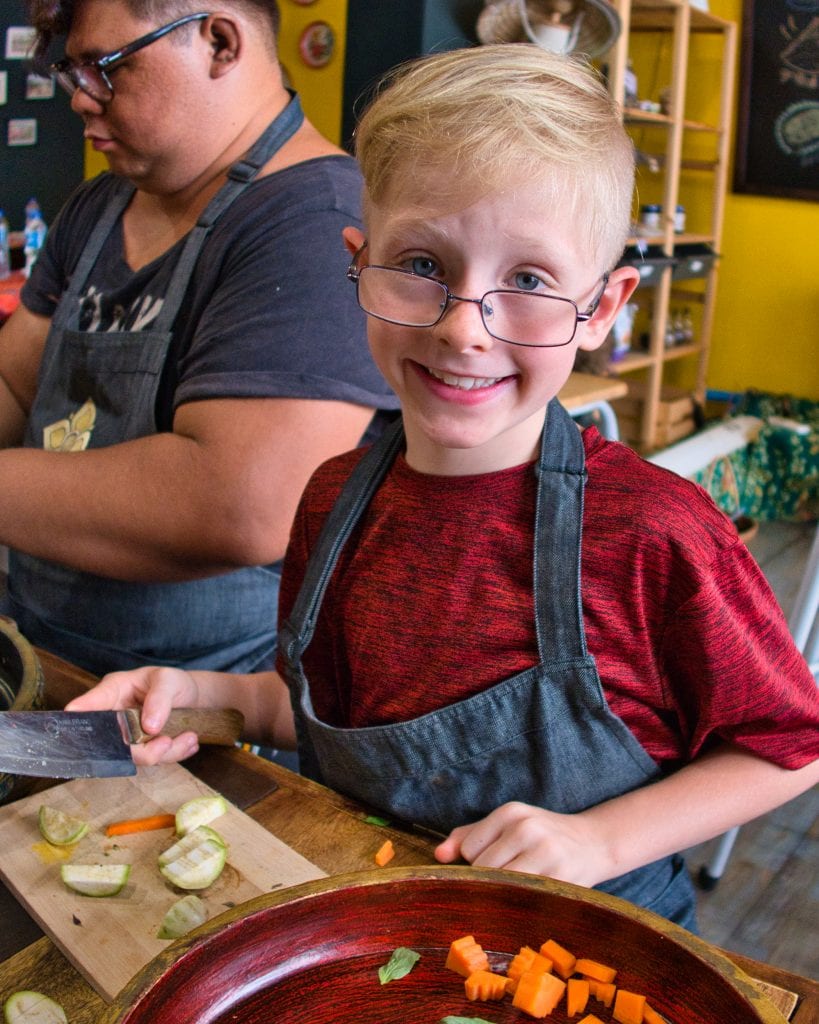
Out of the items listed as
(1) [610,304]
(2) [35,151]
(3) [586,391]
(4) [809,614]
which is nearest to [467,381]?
(1) [610,304]

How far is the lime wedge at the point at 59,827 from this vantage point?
0.82 m

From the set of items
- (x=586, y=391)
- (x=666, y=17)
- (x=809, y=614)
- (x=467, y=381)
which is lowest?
(x=809, y=614)

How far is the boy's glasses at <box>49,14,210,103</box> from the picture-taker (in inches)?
55.2

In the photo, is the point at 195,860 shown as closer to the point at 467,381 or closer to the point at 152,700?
the point at 152,700

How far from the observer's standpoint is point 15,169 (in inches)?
178

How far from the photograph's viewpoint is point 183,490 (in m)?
1.31

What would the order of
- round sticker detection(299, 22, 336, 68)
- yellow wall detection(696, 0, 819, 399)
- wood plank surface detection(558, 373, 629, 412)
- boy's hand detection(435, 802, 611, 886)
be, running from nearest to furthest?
boy's hand detection(435, 802, 611, 886), wood plank surface detection(558, 373, 629, 412), round sticker detection(299, 22, 336, 68), yellow wall detection(696, 0, 819, 399)

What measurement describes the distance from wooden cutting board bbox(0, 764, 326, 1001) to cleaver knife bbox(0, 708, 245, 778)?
34 mm

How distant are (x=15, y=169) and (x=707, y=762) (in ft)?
14.6

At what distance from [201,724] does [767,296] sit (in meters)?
5.63

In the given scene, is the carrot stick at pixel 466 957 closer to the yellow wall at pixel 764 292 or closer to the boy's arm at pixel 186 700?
the boy's arm at pixel 186 700

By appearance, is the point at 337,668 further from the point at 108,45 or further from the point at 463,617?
the point at 108,45

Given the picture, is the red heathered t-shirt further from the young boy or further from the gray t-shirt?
the gray t-shirt

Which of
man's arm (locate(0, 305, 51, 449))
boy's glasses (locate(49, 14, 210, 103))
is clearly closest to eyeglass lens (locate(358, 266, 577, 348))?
boy's glasses (locate(49, 14, 210, 103))
